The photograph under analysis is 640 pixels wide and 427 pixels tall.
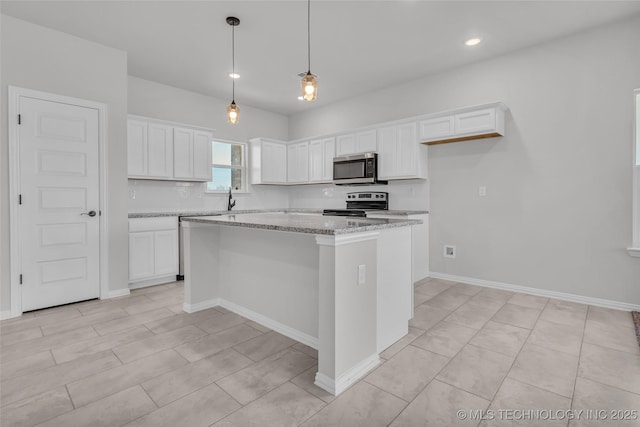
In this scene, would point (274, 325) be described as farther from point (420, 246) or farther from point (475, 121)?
point (475, 121)

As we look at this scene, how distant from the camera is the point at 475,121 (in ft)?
12.0

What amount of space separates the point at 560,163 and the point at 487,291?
1.63 meters

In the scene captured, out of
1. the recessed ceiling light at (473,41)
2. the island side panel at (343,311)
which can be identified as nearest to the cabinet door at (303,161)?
the recessed ceiling light at (473,41)

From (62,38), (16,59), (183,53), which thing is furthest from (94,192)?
(183,53)

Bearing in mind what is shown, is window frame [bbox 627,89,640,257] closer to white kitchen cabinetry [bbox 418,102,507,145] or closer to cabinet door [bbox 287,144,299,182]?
white kitchen cabinetry [bbox 418,102,507,145]

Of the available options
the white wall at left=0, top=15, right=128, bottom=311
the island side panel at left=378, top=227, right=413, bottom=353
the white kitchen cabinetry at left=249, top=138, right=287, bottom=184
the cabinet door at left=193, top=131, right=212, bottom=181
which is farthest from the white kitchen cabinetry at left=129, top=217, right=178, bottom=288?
the island side panel at left=378, top=227, right=413, bottom=353

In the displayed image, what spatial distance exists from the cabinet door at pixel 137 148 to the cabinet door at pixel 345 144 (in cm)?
281

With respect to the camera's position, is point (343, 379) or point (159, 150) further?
point (159, 150)

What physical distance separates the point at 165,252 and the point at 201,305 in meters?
1.38

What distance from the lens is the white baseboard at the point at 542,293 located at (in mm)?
3131

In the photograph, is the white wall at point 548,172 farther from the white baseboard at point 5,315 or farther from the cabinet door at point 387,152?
the white baseboard at point 5,315

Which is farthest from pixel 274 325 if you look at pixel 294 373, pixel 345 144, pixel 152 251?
pixel 345 144

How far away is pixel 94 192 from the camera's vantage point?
135 inches

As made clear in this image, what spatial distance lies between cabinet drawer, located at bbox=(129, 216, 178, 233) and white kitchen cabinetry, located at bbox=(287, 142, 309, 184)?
92.2 inches
